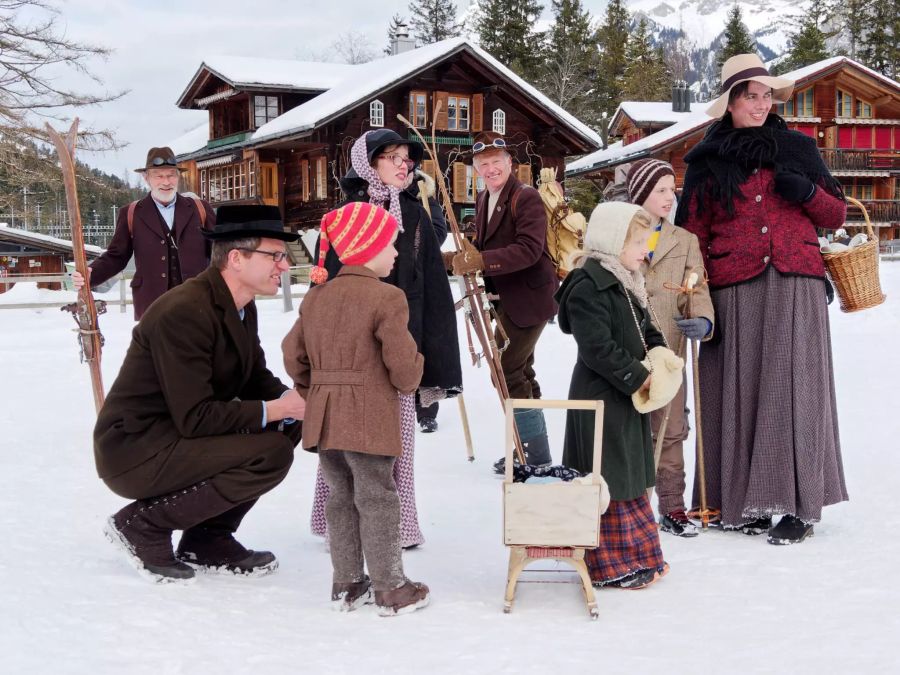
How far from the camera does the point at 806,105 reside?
35.5 meters

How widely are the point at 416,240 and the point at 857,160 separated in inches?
1355

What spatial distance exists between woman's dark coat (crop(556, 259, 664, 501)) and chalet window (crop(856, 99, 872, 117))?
35834mm

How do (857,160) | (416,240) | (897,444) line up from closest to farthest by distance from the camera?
1. (416,240)
2. (897,444)
3. (857,160)

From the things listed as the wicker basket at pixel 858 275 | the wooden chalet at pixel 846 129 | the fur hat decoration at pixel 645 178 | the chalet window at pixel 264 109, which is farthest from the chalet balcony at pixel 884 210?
the fur hat decoration at pixel 645 178

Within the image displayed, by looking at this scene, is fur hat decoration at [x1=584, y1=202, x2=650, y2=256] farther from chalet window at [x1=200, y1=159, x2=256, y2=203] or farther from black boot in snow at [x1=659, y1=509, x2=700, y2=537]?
chalet window at [x1=200, y1=159, x2=256, y2=203]

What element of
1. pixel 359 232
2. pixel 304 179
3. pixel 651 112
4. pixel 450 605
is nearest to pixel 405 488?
pixel 450 605

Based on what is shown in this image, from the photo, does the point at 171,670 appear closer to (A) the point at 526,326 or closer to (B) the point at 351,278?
(B) the point at 351,278

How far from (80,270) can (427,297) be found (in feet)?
7.33

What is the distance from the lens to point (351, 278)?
3596 millimetres

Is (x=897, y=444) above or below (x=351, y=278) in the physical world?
below

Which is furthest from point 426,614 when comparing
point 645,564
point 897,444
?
point 897,444

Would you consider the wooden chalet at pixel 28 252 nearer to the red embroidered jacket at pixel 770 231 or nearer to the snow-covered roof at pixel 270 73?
the snow-covered roof at pixel 270 73

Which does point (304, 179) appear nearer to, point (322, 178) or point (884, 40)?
point (322, 178)

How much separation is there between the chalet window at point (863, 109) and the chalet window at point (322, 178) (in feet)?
65.1
